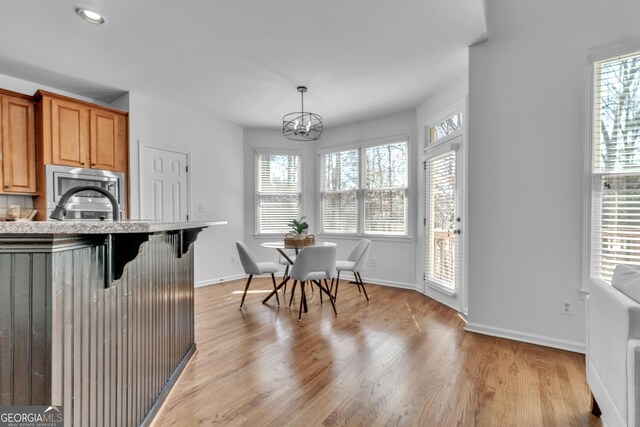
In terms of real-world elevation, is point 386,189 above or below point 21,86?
below

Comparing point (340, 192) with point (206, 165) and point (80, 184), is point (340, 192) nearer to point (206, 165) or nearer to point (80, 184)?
point (206, 165)

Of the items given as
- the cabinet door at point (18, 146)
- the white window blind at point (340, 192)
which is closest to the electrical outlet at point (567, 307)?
the white window blind at point (340, 192)

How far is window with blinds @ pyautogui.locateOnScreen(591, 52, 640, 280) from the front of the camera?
2.34 meters

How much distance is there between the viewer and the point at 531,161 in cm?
270

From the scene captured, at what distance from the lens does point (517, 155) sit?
9.07 feet

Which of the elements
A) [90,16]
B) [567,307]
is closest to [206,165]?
[90,16]

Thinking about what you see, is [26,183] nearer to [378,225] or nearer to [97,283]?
[97,283]

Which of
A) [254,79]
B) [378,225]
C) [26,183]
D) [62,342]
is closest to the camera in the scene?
[62,342]

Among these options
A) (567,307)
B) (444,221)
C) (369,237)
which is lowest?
(567,307)

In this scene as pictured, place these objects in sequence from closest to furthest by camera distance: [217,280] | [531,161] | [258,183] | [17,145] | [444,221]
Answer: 1. [531,161]
2. [17,145]
3. [444,221]
4. [217,280]
5. [258,183]

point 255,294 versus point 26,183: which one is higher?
point 26,183

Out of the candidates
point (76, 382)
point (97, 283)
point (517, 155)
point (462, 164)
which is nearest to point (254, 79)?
point (462, 164)

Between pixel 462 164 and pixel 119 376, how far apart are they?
3442 mm

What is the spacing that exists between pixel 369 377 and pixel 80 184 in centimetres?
363
